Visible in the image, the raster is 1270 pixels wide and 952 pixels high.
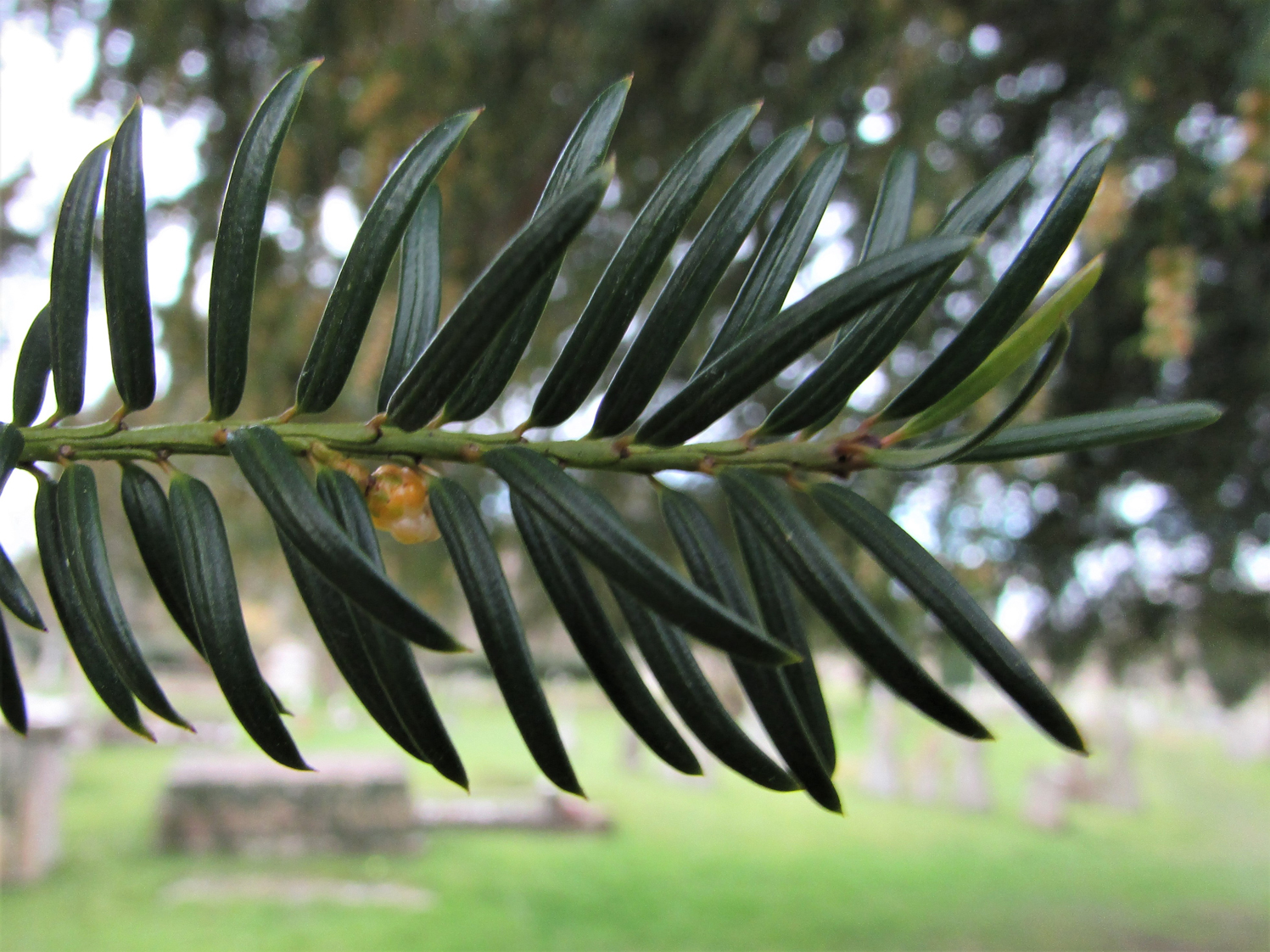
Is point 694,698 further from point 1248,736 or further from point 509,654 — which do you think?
point 1248,736

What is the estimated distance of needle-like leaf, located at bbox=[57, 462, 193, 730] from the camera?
19 centimetres

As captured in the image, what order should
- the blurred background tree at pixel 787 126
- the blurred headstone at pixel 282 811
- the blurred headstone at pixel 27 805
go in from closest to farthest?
the blurred background tree at pixel 787 126, the blurred headstone at pixel 27 805, the blurred headstone at pixel 282 811

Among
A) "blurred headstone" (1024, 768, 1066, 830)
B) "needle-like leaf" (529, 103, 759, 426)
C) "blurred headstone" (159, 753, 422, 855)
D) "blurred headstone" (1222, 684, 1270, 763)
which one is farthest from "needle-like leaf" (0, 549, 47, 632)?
"blurred headstone" (1222, 684, 1270, 763)

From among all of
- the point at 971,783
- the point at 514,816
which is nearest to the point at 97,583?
the point at 514,816

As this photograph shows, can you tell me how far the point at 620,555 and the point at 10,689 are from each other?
14cm

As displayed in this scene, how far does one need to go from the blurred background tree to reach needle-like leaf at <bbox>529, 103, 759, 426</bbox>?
3.08 feet

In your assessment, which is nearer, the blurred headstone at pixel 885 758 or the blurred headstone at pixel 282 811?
the blurred headstone at pixel 282 811

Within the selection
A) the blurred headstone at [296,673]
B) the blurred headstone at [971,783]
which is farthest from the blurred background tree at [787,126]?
the blurred headstone at [296,673]

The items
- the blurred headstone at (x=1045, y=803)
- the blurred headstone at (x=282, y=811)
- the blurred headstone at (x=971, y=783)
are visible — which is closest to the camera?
the blurred headstone at (x=282, y=811)

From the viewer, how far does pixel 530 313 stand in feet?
0.73

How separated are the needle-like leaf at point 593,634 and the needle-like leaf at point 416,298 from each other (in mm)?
55

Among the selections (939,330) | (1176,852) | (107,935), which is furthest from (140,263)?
(1176,852)

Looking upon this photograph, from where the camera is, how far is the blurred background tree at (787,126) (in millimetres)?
1310

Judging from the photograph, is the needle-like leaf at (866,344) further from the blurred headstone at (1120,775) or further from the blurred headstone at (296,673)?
the blurred headstone at (296,673)
